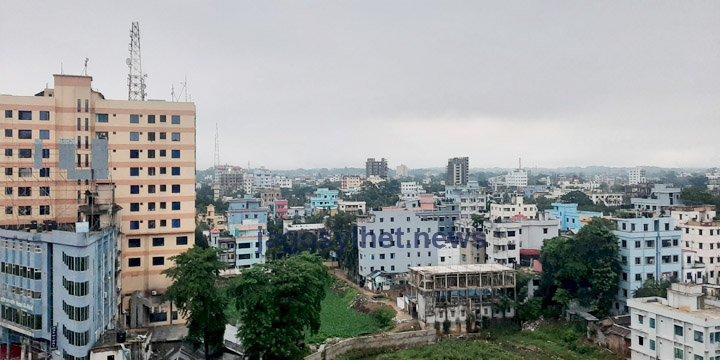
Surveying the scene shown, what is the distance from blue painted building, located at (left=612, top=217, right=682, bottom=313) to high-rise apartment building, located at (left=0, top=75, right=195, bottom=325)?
21942 millimetres

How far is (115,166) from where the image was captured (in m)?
27.4

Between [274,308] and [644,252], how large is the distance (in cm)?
1929

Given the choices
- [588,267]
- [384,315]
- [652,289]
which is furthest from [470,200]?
[652,289]

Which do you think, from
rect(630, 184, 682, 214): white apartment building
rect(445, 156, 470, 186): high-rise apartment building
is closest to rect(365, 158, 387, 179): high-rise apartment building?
rect(445, 156, 470, 186): high-rise apartment building

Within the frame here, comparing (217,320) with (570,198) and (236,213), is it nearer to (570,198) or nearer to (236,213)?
(236,213)

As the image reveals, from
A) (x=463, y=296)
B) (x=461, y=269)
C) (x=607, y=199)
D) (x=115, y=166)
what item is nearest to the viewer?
(x=115, y=166)

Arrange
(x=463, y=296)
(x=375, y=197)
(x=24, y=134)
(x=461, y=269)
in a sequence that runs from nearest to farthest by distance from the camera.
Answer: (x=24, y=134), (x=463, y=296), (x=461, y=269), (x=375, y=197)

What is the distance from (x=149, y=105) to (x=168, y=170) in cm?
330

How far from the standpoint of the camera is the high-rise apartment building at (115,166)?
2625cm

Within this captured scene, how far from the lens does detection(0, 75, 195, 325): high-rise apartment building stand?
2625 centimetres

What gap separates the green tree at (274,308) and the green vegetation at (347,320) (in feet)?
18.1

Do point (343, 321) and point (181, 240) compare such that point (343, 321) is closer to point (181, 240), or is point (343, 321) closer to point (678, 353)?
point (181, 240)

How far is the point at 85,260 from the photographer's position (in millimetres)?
19656

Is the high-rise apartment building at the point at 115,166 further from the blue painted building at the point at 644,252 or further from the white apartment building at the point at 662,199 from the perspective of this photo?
the white apartment building at the point at 662,199
